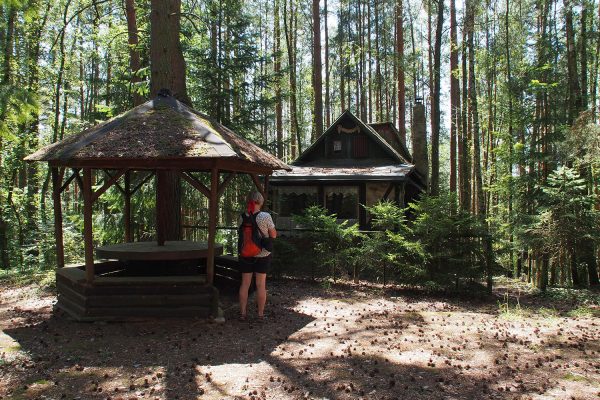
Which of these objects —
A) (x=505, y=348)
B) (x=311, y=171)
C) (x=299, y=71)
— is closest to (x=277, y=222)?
(x=311, y=171)

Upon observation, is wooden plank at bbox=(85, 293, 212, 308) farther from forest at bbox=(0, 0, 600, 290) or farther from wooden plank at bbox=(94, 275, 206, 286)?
forest at bbox=(0, 0, 600, 290)

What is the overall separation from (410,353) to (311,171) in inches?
539

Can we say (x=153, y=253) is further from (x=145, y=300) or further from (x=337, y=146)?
(x=337, y=146)

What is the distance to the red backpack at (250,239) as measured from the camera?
6930mm

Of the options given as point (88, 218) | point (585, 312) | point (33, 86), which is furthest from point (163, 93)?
point (33, 86)

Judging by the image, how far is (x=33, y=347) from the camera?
589 centimetres

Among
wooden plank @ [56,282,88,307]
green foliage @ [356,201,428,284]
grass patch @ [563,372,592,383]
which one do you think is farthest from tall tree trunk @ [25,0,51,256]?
grass patch @ [563,372,592,383]

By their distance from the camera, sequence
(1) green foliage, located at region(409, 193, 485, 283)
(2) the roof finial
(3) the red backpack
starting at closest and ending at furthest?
(3) the red backpack, (2) the roof finial, (1) green foliage, located at region(409, 193, 485, 283)

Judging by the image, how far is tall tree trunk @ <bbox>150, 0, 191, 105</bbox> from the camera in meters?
9.98

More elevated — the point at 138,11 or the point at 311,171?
the point at 138,11

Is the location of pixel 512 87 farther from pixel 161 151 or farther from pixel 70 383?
pixel 70 383

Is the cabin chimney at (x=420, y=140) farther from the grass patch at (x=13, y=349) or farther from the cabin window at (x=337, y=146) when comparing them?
the grass patch at (x=13, y=349)

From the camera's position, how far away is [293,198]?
19828 mm

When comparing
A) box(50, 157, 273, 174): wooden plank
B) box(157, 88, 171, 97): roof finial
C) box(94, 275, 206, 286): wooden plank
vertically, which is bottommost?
box(94, 275, 206, 286): wooden plank
